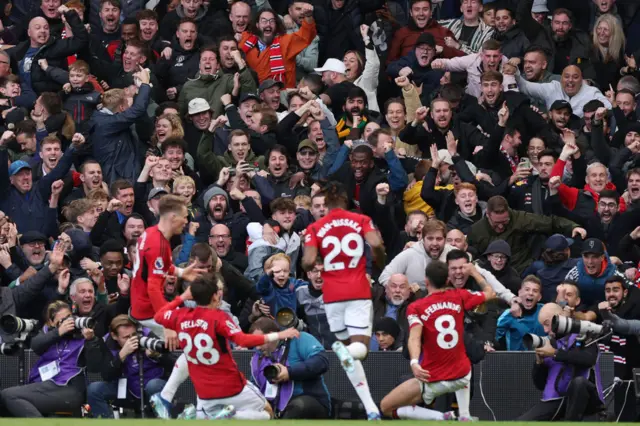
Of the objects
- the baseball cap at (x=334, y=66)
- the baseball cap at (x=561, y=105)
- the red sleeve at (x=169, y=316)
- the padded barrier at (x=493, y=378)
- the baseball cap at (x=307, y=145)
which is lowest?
the padded barrier at (x=493, y=378)

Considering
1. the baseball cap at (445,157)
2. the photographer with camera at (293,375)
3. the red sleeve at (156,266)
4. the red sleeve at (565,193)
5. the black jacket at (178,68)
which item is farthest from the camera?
the black jacket at (178,68)

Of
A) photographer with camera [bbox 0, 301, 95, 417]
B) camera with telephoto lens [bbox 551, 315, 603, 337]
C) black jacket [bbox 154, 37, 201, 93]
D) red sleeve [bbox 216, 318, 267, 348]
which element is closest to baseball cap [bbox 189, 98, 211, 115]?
black jacket [bbox 154, 37, 201, 93]

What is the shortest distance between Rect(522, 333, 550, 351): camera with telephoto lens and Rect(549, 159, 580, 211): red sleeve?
354 cm

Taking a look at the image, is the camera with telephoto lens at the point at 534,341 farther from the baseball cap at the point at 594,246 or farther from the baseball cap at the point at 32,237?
the baseball cap at the point at 32,237

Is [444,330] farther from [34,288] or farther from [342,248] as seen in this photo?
[34,288]

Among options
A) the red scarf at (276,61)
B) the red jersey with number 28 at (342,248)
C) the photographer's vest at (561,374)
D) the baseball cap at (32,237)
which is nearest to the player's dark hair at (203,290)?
the red jersey with number 28 at (342,248)

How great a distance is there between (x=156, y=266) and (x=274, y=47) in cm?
674

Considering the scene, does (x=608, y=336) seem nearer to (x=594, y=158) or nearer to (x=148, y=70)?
(x=594, y=158)

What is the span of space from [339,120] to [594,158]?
9.68 ft

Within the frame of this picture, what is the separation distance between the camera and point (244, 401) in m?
14.4

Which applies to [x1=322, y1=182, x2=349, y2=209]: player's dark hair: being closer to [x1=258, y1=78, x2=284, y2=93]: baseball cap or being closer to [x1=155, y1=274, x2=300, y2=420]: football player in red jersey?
[x1=155, y1=274, x2=300, y2=420]: football player in red jersey

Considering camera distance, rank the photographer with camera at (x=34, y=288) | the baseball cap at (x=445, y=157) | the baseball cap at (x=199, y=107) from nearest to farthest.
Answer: the photographer with camera at (x=34, y=288) < the baseball cap at (x=445, y=157) < the baseball cap at (x=199, y=107)

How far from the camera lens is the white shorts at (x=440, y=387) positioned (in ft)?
48.0

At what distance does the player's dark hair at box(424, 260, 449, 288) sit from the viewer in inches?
575
